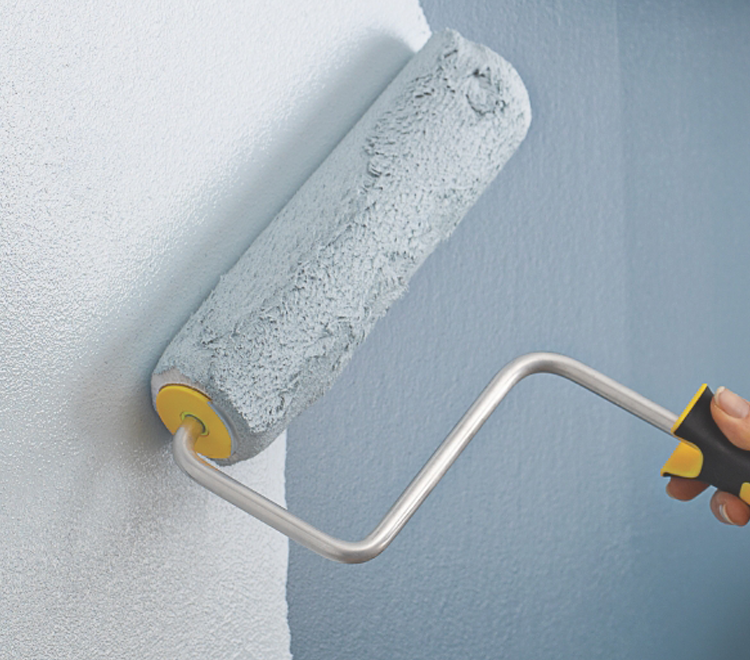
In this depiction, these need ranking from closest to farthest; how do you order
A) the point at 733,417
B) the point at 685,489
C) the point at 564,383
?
1. the point at 733,417
2. the point at 685,489
3. the point at 564,383

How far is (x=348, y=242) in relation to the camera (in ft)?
1.59

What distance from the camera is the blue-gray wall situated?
0.61m

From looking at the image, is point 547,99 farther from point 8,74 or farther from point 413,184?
point 8,74

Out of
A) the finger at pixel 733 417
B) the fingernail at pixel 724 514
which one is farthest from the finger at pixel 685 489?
the finger at pixel 733 417

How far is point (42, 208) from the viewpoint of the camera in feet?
1.49

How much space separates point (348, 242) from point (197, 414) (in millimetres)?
149

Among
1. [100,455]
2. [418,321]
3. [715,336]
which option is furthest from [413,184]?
[715,336]

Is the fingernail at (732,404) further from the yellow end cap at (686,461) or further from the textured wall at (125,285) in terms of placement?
the textured wall at (125,285)

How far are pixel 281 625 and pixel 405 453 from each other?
169 mm

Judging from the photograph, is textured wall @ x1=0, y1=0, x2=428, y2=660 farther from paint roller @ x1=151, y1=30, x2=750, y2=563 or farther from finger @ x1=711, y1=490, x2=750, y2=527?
finger @ x1=711, y1=490, x2=750, y2=527

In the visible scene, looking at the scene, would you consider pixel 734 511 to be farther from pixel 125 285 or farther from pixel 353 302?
pixel 125 285

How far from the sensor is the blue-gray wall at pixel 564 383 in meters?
0.61

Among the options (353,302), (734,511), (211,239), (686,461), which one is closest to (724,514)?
(734,511)

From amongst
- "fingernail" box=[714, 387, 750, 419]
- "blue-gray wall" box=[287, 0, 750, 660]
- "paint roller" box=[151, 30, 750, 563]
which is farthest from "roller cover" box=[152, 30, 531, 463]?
"fingernail" box=[714, 387, 750, 419]
